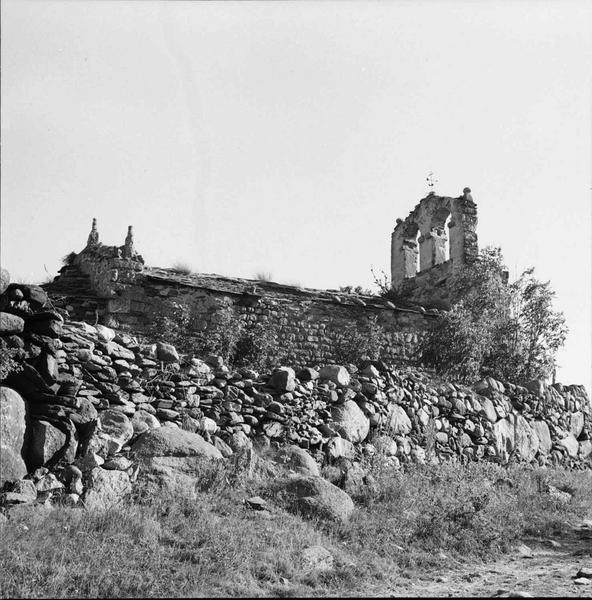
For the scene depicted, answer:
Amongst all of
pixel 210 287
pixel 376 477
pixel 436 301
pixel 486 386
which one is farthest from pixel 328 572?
pixel 436 301

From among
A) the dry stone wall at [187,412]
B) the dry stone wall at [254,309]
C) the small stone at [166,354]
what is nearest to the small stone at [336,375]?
the dry stone wall at [187,412]

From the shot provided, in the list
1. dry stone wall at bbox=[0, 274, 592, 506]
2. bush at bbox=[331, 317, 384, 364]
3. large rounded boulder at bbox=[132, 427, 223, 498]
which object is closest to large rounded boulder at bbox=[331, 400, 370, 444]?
dry stone wall at bbox=[0, 274, 592, 506]

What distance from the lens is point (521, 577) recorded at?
6.37 metres

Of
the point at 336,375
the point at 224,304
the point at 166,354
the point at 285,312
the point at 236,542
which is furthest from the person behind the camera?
the point at 285,312

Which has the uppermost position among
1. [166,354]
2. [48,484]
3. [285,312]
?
[285,312]

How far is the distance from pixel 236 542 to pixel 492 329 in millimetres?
9722

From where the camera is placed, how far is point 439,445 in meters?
11.0

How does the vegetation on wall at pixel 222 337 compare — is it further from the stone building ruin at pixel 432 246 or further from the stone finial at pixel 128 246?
the stone building ruin at pixel 432 246

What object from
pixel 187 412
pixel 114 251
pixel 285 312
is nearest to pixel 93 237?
pixel 114 251

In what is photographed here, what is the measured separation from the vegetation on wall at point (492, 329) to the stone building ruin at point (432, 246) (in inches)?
20.9

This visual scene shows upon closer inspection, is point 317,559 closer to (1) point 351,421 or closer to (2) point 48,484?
(2) point 48,484

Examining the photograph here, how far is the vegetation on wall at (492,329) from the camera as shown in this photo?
44.0 feet

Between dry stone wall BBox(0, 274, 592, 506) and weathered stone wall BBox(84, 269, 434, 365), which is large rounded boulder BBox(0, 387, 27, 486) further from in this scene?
weathered stone wall BBox(84, 269, 434, 365)

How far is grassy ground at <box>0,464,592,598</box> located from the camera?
509 centimetres
